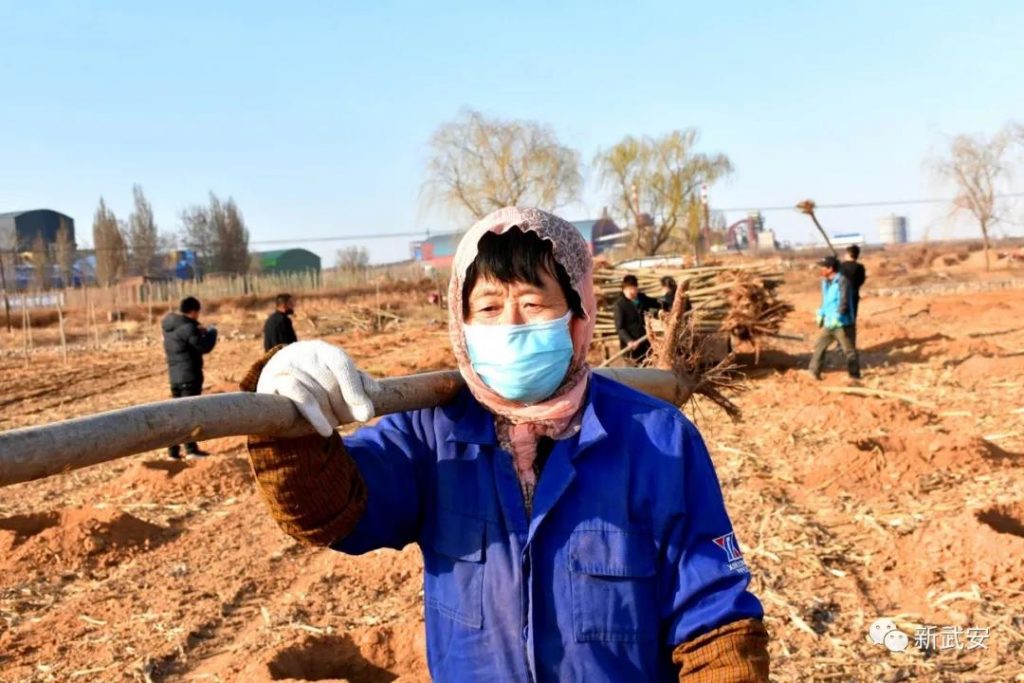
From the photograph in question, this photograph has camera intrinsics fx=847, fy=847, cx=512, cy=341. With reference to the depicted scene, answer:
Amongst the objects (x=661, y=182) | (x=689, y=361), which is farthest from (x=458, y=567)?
(x=661, y=182)

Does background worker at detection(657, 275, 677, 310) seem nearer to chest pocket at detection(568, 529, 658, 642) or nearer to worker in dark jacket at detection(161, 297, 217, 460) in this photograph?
worker in dark jacket at detection(161, 297, 217, 460)

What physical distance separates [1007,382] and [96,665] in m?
10.1

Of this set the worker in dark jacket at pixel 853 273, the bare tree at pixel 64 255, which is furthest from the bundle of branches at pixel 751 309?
the bare tree at pixel 64 255

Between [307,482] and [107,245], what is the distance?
210 feet

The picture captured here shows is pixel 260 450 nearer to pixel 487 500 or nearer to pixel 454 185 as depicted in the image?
pixel 487 500

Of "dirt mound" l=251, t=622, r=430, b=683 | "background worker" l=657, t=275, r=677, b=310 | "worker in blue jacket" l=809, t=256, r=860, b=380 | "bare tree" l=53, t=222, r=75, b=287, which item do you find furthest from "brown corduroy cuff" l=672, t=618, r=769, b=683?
"bare tree" l=53, t=222, r=75, b=287

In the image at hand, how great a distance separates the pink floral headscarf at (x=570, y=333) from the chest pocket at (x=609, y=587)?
18 centimetres

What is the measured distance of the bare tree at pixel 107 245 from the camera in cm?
5678

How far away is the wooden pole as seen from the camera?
1335 millimetres

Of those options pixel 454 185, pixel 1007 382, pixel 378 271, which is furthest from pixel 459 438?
pixel 378 271

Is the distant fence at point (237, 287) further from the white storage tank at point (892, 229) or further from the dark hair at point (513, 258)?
the white storage tank at point (892, 229)

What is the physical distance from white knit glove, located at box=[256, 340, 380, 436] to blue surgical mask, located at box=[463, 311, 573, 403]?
30 cm

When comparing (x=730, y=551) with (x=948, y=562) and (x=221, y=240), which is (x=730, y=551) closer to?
(x=948, y=562)

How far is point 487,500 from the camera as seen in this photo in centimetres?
176
